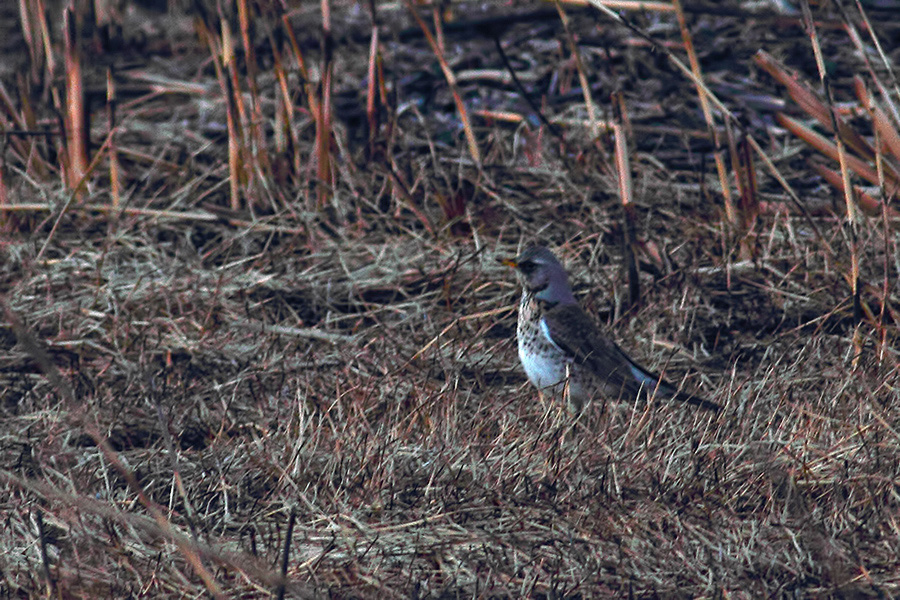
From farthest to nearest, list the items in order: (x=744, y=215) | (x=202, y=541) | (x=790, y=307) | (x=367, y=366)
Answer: (x=744, y=215) → (x=790, y=307) → (x=367, y=366) → (x=202, y=541)

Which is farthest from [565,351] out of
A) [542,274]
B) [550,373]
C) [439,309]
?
[439,309]

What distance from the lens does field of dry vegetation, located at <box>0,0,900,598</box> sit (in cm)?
244

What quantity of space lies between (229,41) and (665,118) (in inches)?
85.4

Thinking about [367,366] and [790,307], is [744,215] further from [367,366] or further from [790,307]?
[367,366]

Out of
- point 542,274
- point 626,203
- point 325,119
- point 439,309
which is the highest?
point 325,119

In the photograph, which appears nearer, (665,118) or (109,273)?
(109,273)

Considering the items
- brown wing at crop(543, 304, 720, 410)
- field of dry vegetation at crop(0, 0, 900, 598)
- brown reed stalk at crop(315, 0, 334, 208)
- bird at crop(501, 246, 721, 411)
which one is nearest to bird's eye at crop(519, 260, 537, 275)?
bird at crop(501, 246, 721, 411)

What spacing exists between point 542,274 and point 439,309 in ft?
1.91

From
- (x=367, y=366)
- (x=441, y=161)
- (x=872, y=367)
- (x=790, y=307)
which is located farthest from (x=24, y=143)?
(x=872, y=367)

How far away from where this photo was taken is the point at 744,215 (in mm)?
4273

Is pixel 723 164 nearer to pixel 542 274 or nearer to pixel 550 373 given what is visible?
pixel 542 274

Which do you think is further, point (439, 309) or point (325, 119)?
point (325, 119)

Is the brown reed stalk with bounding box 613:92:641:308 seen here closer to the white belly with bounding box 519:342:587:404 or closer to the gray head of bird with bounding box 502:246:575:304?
the gray head of bird with bounding box 502:246:575:304

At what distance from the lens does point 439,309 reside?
412 cm
